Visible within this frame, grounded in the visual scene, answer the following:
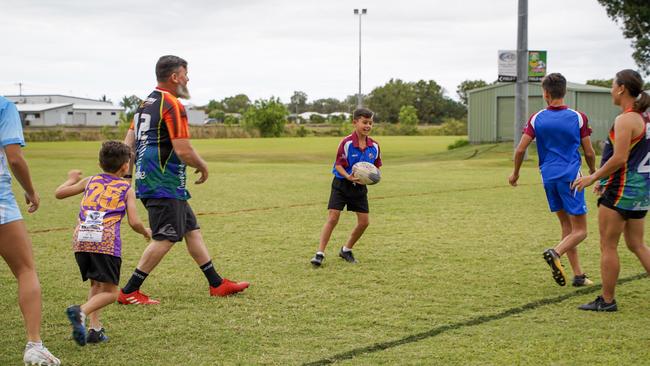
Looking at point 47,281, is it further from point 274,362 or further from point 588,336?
point 588,336

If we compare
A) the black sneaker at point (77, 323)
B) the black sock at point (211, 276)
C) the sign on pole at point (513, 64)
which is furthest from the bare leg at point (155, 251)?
the sign on pole at point (513, 64)

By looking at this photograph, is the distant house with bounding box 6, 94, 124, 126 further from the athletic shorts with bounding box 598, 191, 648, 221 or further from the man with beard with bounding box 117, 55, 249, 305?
the athletic shorts with bounding box 598, 191, 648, 221

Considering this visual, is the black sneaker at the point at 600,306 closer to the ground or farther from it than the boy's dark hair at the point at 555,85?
closer to the ground

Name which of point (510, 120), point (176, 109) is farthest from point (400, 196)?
point (510, 120)

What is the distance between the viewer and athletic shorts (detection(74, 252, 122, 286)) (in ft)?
18.2

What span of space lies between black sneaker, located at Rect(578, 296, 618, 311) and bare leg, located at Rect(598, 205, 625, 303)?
3 cm

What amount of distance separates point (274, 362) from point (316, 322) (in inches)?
42.6

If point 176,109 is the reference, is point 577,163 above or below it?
below

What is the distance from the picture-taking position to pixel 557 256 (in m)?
7.15

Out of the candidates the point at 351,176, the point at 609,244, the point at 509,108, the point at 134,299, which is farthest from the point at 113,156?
the point at 509,108

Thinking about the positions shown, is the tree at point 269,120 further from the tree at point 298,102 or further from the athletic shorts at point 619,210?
the tree at point 298,102

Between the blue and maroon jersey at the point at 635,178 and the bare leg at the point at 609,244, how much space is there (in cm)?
12

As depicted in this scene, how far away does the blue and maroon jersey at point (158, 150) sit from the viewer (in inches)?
256

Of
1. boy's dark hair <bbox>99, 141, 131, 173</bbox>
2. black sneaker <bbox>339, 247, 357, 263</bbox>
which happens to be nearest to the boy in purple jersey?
boy's dark hair <bbox>99, 141, 131, 173</bbox>
